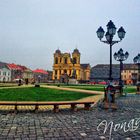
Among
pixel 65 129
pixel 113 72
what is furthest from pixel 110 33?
pixel 113 72

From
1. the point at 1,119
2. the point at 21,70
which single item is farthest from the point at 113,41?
the point at 21,70

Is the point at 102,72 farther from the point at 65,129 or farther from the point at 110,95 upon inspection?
the point at 65,129

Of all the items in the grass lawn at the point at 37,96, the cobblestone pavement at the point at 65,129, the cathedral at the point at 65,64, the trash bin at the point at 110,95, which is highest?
the cathedral at the point at 65,64

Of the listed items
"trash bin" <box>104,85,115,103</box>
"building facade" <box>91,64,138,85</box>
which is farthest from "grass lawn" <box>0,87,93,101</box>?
"building facade" <box>91,64,138,85</box>

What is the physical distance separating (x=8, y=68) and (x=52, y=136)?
122476 millimetres

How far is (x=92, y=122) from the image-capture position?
412 inches

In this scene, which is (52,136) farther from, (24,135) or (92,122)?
(92,122)

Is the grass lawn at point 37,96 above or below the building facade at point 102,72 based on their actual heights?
below

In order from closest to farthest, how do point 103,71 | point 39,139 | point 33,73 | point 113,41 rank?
point 39,139
point 113,41
point 103,71
point 33,73

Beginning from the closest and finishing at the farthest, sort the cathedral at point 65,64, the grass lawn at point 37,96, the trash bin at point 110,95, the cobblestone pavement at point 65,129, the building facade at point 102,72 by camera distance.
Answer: the cobblestone pavement at point 65,129 → the trash bin at point 110,95 → the grass lawn at point 37,96 → the cathedral at point 65,64 → the building facade at point 102,72

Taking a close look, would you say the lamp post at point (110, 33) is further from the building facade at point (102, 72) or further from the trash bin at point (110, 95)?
the building facade at point (102, 72)

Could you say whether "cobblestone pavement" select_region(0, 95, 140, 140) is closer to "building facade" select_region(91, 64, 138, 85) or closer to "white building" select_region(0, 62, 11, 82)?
"white building" select_region(0, 62, 11, 82)

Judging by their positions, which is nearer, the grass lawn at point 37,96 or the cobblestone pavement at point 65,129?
the cobblestone pavement at point 65,129

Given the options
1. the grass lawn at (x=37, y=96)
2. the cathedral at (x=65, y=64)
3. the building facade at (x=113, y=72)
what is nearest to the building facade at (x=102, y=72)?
the building facade at (x=113, y=72)
